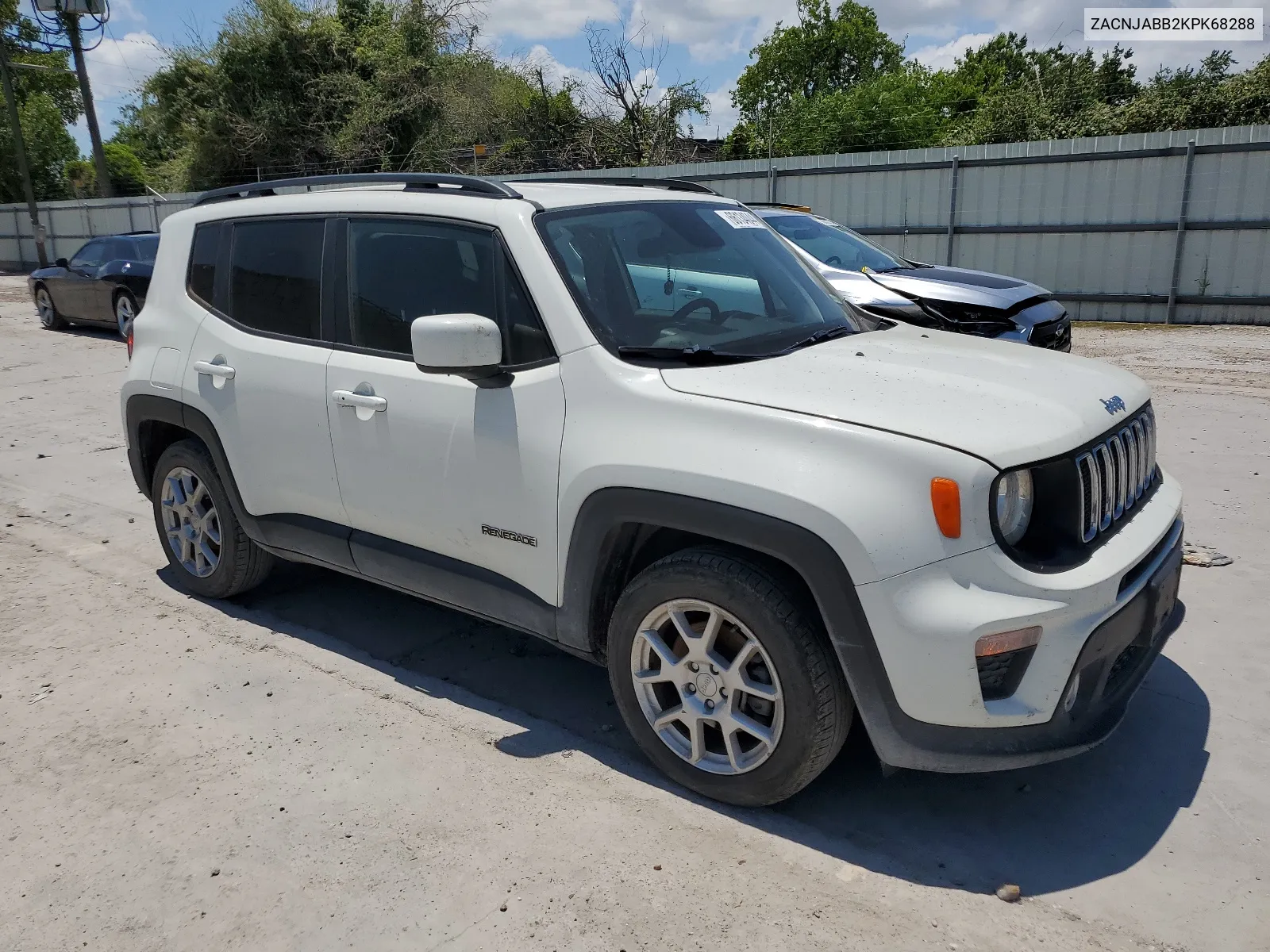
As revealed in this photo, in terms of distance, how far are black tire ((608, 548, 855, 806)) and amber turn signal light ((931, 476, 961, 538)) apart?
48 cm

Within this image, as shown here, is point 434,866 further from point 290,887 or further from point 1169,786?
point 1169,786

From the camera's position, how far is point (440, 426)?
3611 mm

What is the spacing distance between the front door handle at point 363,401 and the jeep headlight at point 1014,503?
2.22 meters

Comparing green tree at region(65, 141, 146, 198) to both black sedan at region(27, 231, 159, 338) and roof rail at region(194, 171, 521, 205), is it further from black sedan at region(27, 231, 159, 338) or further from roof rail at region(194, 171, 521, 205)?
roof rail at region(194, 171, 521, 205)

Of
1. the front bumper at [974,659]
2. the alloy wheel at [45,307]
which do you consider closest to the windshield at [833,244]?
the front bumper at [974,659]

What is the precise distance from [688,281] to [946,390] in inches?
46.3

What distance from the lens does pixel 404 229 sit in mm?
3857

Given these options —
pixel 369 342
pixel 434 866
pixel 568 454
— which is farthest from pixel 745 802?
pixel 369 342

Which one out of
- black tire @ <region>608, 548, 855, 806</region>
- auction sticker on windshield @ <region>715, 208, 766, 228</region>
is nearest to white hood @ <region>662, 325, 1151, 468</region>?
black tire @ <region>608, 548, 855, 806</region>

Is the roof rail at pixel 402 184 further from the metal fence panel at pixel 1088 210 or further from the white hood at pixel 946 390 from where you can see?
the metal fence panel at pixel 1088 210

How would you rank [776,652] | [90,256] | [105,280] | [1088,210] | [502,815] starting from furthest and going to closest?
[90,256] < [1088,210] < [105,280] < [502,815] < [776,652]

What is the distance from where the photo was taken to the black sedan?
573 inches

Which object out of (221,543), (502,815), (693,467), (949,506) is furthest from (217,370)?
(949,506)

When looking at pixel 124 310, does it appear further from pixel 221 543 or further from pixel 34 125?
pixel 34 125
